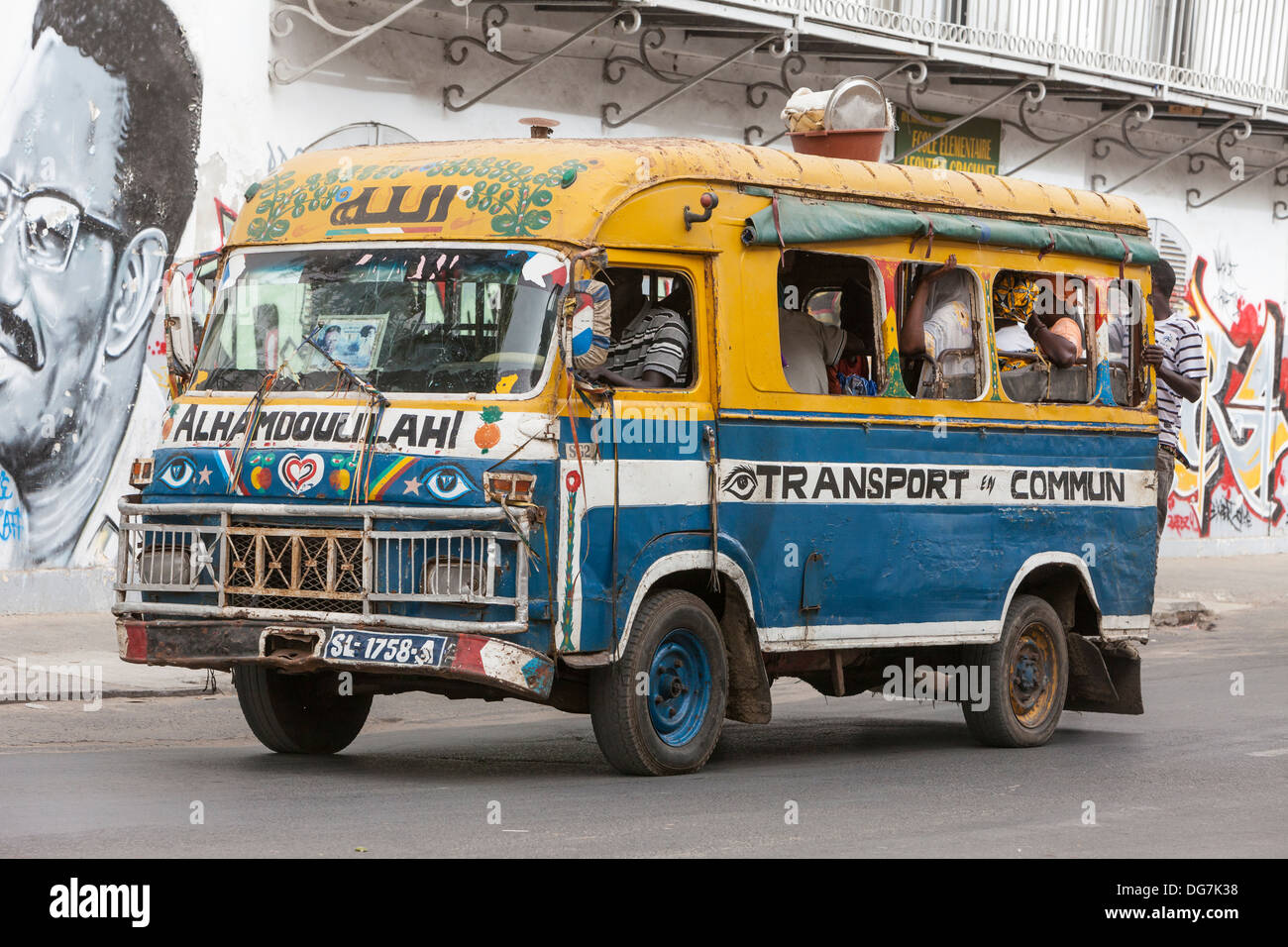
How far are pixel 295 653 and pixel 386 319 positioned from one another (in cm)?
148

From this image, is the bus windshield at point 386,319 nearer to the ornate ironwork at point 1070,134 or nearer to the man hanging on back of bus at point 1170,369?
the man hanging on back of bus at point 1170,369

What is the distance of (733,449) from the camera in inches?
362

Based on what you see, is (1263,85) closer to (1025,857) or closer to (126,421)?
(126,421)

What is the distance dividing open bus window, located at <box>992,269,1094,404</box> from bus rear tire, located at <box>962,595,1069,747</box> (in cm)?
113

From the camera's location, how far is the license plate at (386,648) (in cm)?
817

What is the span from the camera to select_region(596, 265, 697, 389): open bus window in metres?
8.99

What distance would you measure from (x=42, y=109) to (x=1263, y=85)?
49.1ft

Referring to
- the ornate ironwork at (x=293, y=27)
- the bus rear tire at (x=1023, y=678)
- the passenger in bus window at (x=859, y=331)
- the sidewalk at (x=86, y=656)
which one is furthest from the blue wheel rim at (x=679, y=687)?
the ornate ironwork at (x=293, y=27)

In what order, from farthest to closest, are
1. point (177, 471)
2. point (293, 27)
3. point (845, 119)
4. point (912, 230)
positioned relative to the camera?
point (293, 27)
point (845, 119)
point (912, 230)
point (177, 471)

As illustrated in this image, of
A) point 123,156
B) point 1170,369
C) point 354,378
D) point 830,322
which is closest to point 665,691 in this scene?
point 354,378

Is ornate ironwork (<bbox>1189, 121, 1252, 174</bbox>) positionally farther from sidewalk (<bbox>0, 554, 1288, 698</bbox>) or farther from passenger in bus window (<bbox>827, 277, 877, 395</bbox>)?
passenger in bus window (<bbox>827, 277, 877, 395</bbox>)

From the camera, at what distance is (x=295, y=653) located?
27.6 ft

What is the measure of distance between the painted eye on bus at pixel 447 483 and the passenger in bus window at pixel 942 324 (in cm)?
283

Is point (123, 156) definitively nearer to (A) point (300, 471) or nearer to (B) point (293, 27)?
(B) point (293, 27)
